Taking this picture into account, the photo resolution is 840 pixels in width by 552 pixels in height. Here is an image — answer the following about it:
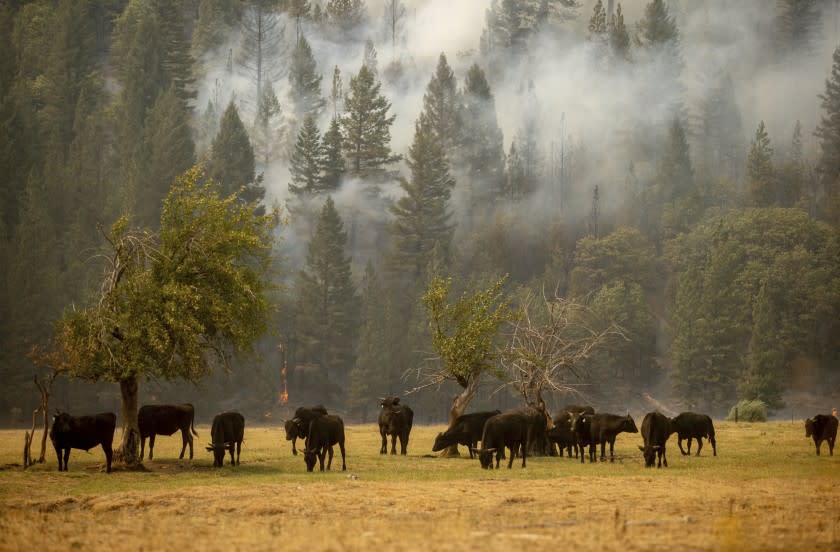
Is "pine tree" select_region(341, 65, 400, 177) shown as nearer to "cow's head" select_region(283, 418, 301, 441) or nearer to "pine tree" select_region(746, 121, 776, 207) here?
"pine tree" select_region(746, 121, 776, 207)

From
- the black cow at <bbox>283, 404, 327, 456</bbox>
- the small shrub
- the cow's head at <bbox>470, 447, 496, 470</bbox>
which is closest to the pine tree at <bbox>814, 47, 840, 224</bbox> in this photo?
the small shrub

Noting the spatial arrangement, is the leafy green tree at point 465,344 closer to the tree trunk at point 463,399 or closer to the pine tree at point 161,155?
the tree trunk at point 463,399

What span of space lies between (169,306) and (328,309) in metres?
92.1

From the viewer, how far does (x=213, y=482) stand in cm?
3288

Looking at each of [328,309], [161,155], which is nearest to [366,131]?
[161,155]

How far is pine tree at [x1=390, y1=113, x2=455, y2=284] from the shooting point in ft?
485

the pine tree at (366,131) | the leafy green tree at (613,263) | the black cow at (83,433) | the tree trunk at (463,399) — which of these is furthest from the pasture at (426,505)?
the pine tree at (366,131)

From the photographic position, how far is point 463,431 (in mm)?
43719

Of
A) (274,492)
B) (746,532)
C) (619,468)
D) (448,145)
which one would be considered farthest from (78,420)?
(448,145)

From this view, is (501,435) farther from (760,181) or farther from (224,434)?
(760,181)

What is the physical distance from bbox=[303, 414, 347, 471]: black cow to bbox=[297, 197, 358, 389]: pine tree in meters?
89.7

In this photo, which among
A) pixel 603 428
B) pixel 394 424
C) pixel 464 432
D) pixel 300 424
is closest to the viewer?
pixel 300 424

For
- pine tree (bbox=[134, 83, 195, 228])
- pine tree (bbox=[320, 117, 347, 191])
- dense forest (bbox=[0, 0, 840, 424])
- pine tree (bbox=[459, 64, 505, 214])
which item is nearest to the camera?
dense forest (bbox=[0, 0, 840, 424])

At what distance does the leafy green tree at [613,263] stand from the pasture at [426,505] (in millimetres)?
103533
